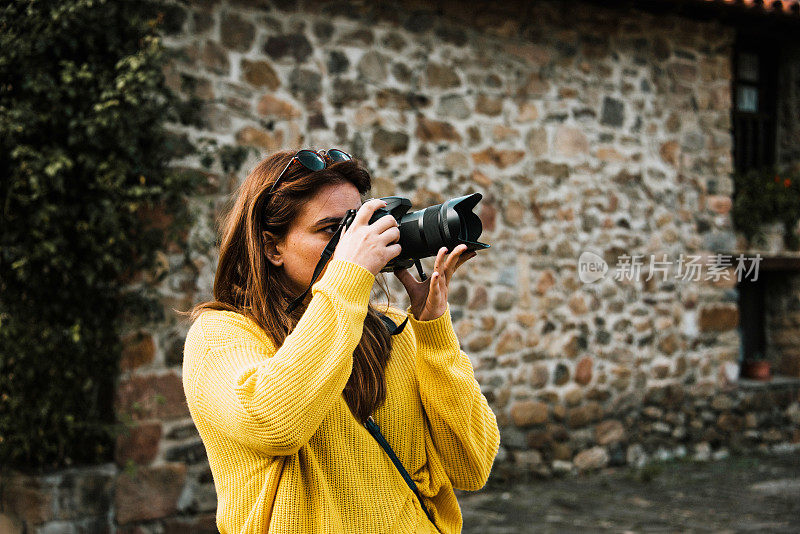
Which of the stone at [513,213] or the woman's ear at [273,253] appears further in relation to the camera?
the stone at [513,213]

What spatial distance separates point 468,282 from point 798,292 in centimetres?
325

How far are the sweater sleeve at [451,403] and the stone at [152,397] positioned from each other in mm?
2529

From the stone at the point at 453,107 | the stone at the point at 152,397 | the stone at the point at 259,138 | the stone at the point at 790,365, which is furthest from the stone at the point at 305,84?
the stone at the point at 790,365

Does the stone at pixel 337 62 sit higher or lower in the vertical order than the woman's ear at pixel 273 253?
higher

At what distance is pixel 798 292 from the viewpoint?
6.30 m

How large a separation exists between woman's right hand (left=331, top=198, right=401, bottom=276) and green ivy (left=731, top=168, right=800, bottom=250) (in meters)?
5.34

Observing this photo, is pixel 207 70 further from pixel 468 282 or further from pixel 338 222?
pixel 338 222

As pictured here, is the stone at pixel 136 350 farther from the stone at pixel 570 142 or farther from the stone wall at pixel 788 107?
the stone wall at pixel 788 107

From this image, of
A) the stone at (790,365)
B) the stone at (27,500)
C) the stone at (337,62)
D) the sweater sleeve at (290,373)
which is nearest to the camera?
the sweater sleeve at (290,373)

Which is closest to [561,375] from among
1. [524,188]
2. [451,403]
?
[524,188]

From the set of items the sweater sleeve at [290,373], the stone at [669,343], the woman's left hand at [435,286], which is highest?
the woman's left hand at [435,286]

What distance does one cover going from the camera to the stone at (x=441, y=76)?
4.73 m

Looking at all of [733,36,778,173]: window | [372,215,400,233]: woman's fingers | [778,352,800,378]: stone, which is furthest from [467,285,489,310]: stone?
[372,215,400,233]: woman's fingers

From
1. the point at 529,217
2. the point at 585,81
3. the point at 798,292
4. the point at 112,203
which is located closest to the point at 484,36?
the point at 585,81
